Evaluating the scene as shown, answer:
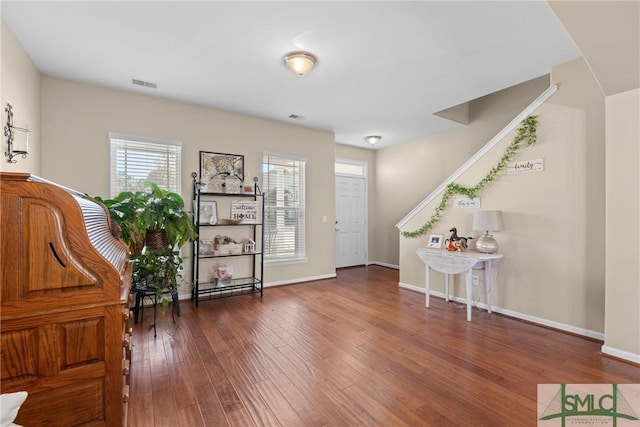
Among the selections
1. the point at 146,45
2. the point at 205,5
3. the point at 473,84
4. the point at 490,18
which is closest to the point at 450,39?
the point at 490,18

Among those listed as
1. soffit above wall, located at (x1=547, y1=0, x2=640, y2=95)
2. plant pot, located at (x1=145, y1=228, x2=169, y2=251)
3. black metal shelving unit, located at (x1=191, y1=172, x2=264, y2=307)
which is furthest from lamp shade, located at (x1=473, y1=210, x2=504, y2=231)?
plant pot, located at (x1=145, y1=228, x2=169, y2=251)

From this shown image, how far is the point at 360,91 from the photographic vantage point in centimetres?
342

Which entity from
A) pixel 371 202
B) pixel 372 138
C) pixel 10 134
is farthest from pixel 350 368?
pixel 371 202

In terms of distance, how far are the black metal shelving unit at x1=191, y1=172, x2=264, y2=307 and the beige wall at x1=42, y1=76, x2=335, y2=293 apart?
253mm

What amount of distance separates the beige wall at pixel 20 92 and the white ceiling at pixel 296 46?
0.11 meters

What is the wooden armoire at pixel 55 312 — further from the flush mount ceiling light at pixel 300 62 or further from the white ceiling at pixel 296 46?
the flush mount ceiling light at pixel 300 62

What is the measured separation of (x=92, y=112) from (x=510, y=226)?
5.00 meters

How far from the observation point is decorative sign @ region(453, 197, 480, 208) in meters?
3.54

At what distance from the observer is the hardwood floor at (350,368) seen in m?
1.67

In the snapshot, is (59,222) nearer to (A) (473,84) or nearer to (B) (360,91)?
(B) (360,91)

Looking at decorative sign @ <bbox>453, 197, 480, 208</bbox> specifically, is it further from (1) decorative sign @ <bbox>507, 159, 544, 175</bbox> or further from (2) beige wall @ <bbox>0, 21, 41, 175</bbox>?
(2) beige wall @ <bbox>0, 21, 41, 175</bbox>

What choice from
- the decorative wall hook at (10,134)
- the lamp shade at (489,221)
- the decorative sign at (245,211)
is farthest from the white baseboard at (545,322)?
the decorative wall hook at (10,134)

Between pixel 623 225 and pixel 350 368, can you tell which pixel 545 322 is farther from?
pixel 350 368

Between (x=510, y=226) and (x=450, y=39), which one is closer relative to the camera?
(x=450, y=39)
